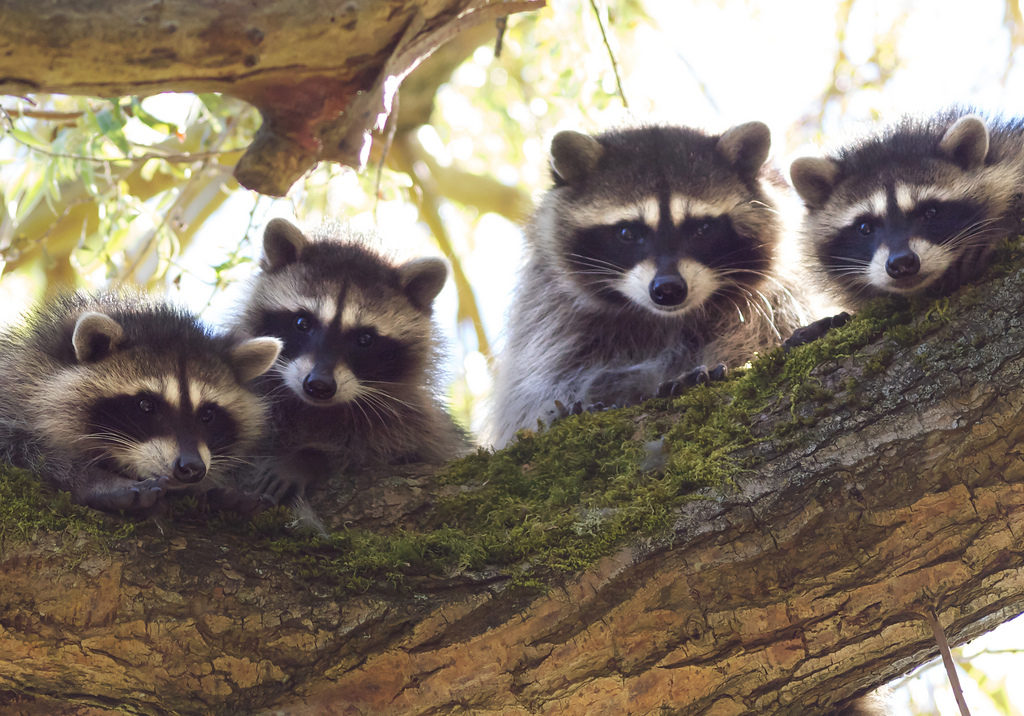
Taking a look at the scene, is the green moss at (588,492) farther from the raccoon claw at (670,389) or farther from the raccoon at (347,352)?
the raccoon at (347,352)

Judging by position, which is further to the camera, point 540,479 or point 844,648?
point 540,479

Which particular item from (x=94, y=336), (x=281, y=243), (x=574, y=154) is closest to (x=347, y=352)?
(x=281, y=243)

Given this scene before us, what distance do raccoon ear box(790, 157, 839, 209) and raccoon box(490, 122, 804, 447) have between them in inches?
15.9

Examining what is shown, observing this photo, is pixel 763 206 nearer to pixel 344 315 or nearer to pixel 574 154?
pixel 574 154

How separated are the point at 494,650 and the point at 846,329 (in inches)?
48.6

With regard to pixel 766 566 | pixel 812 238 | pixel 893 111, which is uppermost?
pixel 893 111

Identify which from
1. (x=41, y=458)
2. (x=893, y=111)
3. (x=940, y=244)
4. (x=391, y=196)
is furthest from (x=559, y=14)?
(x=41, y=458)

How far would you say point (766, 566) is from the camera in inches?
94.4

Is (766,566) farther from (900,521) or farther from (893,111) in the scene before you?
(893,111)

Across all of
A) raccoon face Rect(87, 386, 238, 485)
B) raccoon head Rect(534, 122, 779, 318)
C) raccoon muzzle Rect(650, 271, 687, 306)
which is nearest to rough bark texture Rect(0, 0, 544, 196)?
raccoon face Rect(87, 386, 238, 485)

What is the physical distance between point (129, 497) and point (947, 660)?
6.09 feet

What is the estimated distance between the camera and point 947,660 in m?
2.29

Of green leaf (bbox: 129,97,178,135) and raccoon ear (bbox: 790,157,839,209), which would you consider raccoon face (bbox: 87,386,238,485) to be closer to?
green leaf (bbox: 129,97,178,135)

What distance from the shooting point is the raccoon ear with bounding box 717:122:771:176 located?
402 cm
